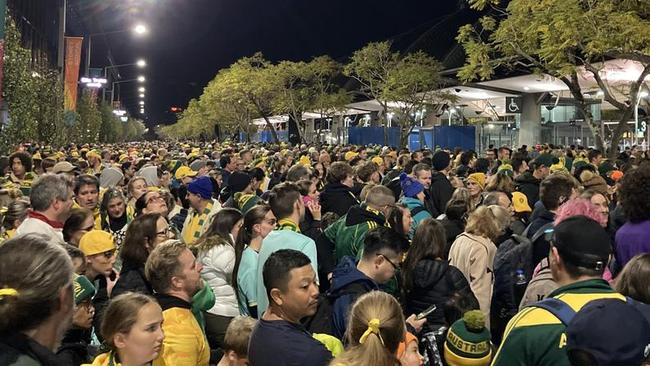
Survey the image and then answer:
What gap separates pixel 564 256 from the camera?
3092mm

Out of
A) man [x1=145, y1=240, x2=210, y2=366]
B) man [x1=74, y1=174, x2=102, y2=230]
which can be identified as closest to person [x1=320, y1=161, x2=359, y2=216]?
man [x1=74, y1=174, x2=102, y2=230]

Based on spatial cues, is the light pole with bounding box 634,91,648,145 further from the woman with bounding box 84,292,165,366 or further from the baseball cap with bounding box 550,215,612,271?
the woman with bounding box 84,292,165,366

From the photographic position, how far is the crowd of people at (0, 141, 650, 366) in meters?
2.65

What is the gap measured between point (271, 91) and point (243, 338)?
45387 mm

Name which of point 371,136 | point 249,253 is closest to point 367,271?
point 249,253

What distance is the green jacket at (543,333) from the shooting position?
9.27 feet

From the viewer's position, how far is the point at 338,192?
887cm

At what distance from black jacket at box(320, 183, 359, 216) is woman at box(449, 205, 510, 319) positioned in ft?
8.29

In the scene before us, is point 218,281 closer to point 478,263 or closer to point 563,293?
point 478,263

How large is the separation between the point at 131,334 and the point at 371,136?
40506 millimetres

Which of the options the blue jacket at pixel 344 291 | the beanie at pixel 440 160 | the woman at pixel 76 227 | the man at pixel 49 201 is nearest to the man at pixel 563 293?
the blue jacket at pixel 344 291

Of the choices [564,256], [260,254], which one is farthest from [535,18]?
[564,256]

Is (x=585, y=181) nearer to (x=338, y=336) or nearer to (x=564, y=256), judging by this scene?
(x=338, y=336)

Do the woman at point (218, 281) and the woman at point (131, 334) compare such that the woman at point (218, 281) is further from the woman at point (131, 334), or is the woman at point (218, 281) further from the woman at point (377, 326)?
the woman at point (377, 326)
